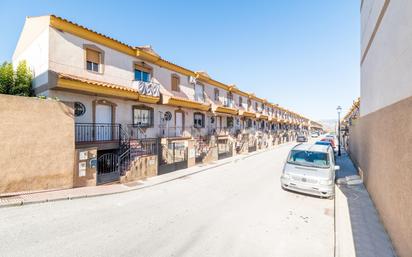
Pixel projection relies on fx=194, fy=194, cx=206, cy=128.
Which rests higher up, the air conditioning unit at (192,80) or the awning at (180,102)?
the air conditioning unit at (192,80)

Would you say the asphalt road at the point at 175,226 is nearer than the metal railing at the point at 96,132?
Yes

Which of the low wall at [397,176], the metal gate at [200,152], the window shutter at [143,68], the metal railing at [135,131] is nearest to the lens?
the low wall at [397,176]

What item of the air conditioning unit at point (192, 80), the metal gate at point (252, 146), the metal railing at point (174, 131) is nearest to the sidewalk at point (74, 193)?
the metal railing at point (174, 131)

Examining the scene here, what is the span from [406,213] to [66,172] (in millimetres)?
11153

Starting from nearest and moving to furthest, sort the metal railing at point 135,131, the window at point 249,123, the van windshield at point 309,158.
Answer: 1. the van windshield at point 309,158
2. the metal railing at point 135,131
3. the window at point 249,123

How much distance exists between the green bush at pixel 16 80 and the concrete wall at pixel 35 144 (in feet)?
15.1

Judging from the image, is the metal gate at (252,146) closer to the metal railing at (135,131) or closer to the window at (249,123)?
the window at (249,123)

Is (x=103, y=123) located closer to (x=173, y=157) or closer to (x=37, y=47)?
(x=173, y=157)

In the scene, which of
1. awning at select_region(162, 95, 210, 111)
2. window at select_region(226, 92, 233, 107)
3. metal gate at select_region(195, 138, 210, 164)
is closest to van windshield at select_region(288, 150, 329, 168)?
metal gate at select_region(195, 138, 210, 164)

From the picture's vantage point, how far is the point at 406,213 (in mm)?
4008

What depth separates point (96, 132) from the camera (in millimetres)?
11672

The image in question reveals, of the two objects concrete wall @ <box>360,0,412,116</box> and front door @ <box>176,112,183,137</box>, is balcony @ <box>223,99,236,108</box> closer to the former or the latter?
front door @ <box>176,112,183,137</box>

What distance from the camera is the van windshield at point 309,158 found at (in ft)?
27.7

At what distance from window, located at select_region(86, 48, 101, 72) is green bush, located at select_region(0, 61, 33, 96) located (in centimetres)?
344
